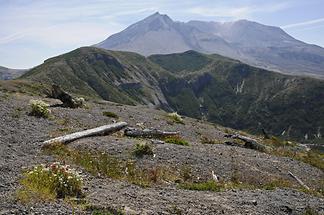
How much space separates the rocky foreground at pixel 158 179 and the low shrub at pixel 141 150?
297 mm

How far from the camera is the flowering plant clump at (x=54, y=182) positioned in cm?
1454

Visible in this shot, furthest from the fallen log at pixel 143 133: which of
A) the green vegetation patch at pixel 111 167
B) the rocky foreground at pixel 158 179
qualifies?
the green vegetation patch at pixel 111 167

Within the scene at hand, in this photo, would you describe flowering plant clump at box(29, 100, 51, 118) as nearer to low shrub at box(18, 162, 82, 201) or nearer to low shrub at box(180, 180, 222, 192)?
low shrub at box(180, 180, 222, 192)

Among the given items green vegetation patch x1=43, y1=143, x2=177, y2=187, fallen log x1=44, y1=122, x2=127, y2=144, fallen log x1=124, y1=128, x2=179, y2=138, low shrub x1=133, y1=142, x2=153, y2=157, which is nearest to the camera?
green vegetation patch x1=43, y1=143, x2=177, y2=187

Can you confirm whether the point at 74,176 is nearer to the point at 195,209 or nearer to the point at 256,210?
the point at 195,209

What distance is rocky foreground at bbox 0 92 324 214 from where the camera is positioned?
14367 mm

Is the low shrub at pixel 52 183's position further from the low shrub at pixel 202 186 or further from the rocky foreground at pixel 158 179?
the low shrub at pixel 202 186

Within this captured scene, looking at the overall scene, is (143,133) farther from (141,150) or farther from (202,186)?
(202,186)

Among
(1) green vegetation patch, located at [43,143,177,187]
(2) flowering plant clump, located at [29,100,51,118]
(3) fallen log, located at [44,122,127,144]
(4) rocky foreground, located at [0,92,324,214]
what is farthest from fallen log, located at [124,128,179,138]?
(1) green vegetation patch, located at [43,143,177,187]

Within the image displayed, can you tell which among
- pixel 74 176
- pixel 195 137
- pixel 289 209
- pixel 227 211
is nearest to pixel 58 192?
pixel 74 176

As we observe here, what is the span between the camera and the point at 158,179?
1998 centimetres

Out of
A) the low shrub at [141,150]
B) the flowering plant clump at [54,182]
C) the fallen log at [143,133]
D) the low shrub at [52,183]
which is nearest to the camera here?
the low shrub at [52,183]

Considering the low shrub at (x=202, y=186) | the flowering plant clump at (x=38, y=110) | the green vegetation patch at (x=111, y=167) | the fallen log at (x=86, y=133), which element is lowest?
the low shrub at (x=202, y=186)

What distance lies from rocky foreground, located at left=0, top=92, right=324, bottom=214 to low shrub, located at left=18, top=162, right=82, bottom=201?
45cm
